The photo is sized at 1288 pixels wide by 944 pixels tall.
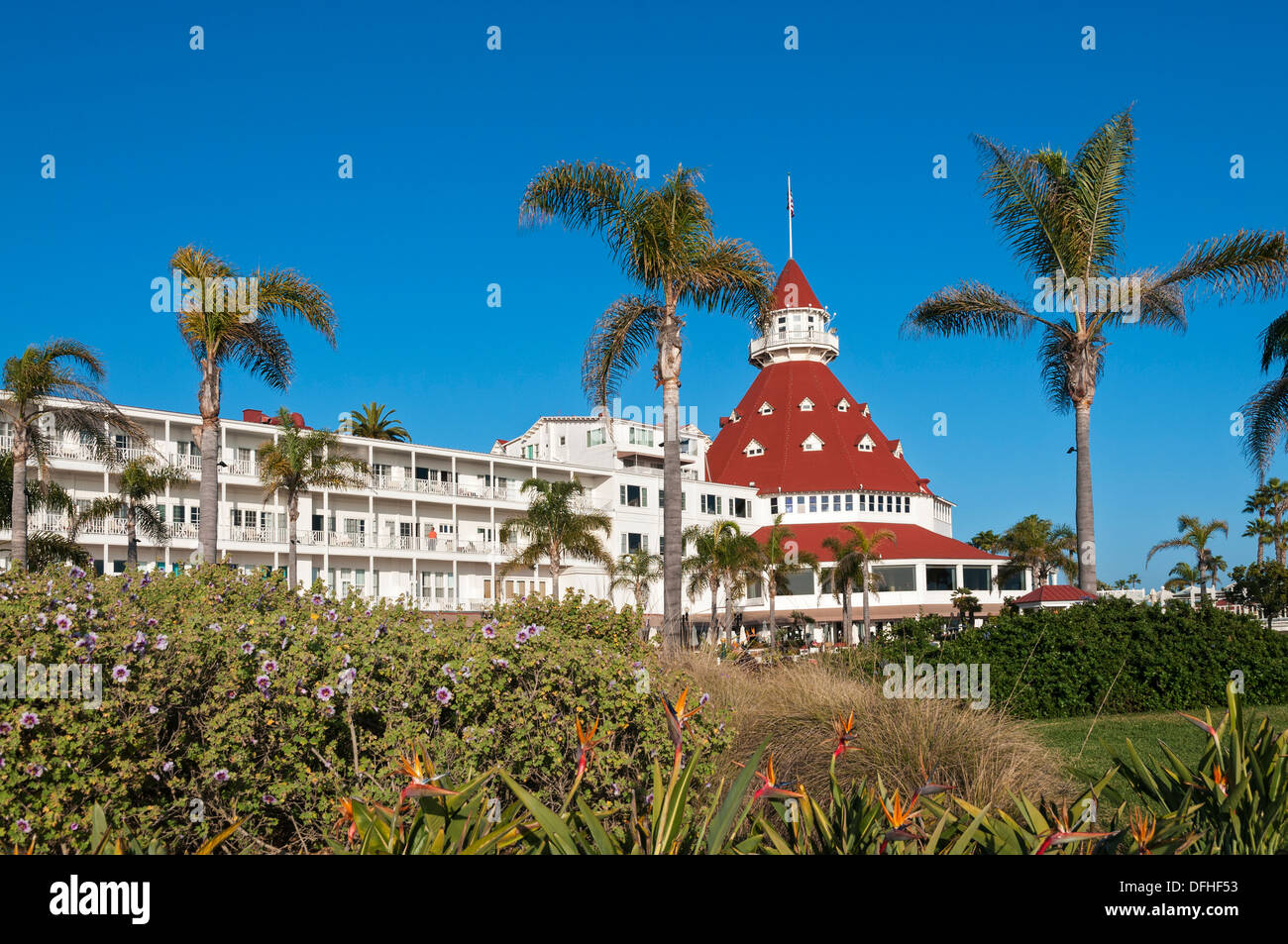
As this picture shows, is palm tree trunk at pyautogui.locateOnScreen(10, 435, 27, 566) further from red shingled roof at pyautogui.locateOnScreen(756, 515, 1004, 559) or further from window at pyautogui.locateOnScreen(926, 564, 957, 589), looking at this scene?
window at pyautogui.locateOnScreen(926, 564, 957, 589)

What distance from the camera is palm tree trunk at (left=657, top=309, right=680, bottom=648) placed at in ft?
66.6

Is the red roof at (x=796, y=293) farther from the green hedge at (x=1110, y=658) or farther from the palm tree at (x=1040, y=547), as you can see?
the green hedge at (x=1110, y=658)

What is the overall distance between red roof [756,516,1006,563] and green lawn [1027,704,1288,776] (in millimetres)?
46408

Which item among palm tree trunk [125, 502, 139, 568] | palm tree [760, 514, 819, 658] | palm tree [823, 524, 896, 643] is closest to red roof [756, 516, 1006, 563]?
palm tree [760, 514, 819, 658]

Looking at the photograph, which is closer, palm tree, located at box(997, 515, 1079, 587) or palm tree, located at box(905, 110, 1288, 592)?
palm tree, located at box(905, 110, 1288, 592)

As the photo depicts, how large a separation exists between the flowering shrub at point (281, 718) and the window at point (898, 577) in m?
58.0

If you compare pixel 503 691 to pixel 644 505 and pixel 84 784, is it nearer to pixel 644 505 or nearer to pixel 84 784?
pixel 84 784

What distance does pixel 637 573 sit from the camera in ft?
182

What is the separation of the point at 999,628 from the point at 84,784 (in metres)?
15.0

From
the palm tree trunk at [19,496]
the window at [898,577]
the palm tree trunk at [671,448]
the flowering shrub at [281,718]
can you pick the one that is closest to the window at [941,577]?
the window at [898,577]

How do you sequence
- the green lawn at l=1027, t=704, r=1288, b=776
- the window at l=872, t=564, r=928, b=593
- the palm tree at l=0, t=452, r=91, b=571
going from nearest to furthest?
the green lawn at l=1027, t=704, r=1288, b=776 → the palm tree at l=0, t=452, r=91, b=571 → the window at l=872, t=564, r=928, b=593

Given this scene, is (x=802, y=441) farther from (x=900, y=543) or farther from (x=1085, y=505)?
(x=1085, y=505)

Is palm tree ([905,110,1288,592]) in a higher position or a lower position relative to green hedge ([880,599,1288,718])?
higher
